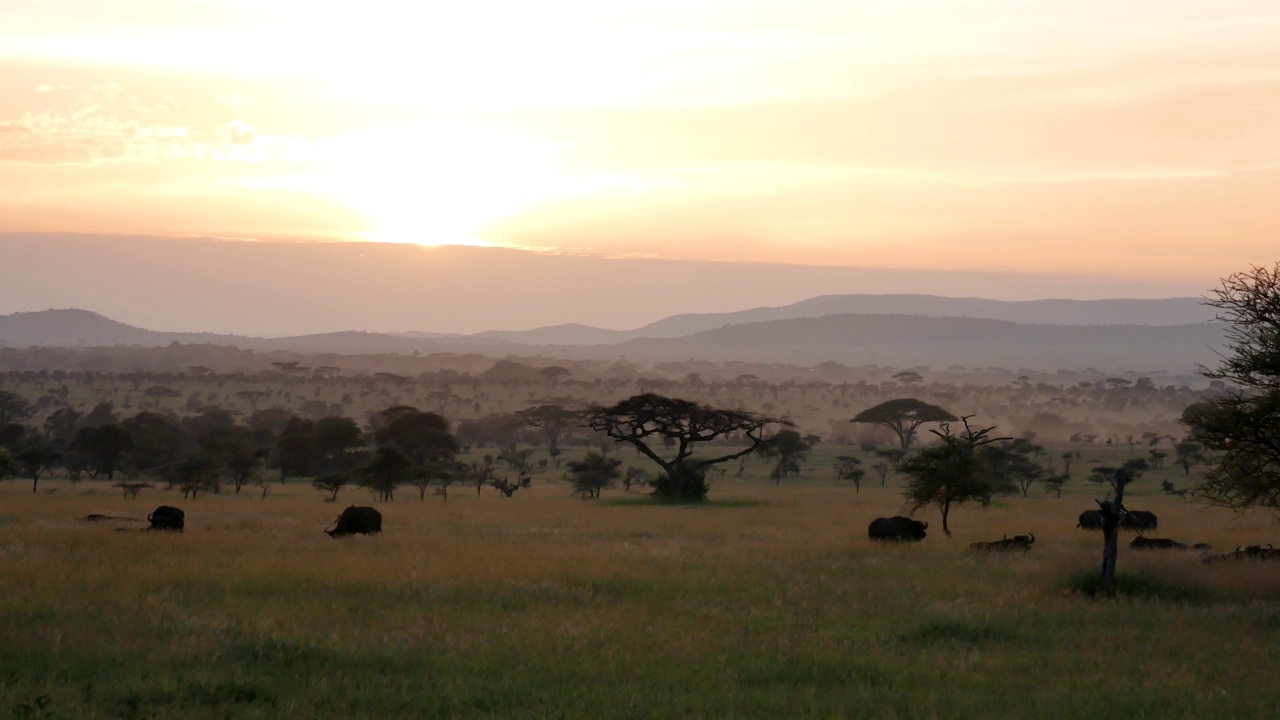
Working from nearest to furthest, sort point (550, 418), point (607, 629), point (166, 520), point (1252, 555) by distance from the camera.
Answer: point (607, 629)
point (1252, 555)
point (166, 520)
point (550, 418)

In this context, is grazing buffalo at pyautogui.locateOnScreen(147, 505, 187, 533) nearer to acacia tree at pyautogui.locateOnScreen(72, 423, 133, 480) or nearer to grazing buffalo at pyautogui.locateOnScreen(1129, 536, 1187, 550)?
grazing buffalo at pyautogui.locateOnScreen(1129, 536, 1187, 550)

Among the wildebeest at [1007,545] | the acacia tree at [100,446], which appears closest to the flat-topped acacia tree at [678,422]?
the wildebeest at [1007,545]

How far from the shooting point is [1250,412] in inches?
811

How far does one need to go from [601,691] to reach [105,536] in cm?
1816

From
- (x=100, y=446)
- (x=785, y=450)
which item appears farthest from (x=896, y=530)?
(x=100, y=446)

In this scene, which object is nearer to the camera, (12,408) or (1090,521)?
(1090,521)

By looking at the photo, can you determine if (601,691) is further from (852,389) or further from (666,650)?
(852,389)

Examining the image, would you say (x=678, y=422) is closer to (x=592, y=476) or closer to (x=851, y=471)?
(x=592, y=476)

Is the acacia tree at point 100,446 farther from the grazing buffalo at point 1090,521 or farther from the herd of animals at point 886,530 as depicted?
the grazing buffalo at point 1090,521

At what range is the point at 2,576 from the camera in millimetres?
19172

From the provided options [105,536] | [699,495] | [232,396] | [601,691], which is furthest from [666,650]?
[232,396]

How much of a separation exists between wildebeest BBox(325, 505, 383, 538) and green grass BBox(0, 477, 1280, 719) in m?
0.74

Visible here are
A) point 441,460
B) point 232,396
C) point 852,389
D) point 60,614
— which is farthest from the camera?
point 852,389

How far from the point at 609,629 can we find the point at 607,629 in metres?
0.03
